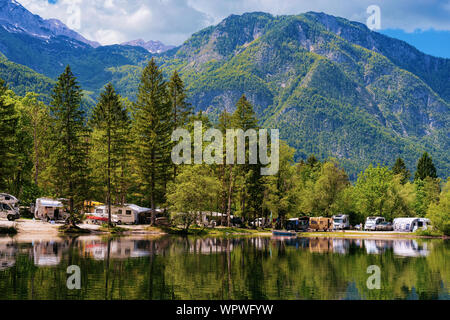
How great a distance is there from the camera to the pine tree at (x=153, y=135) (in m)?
65.9

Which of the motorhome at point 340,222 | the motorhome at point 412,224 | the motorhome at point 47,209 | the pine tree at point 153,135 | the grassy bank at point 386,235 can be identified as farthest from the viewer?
the motorhome at point 340,222

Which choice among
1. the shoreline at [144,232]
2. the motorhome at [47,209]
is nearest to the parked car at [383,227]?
the shoreline at [144,232]

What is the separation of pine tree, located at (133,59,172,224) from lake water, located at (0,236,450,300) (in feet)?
89.6

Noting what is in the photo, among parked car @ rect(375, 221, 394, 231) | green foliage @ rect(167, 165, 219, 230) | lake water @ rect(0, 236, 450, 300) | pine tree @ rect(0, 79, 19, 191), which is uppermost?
pine tree @ rect(0, 79, 19, 191)

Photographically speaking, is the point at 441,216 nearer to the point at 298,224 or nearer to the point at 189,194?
the point at 298,224

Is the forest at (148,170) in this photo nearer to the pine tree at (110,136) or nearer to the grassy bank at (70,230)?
the pine tree at (110,136)

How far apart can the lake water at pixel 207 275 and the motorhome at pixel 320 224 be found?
149 ft

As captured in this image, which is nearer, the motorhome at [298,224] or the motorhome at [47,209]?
the motorhome at [47,209]

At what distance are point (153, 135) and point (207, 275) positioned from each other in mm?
42154

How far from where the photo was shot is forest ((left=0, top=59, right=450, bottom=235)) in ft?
187

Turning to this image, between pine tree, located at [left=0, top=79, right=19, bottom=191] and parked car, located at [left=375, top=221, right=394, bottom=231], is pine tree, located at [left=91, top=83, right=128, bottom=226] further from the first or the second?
parked car, located at [left=375, top=221, right=394, bottom=231]

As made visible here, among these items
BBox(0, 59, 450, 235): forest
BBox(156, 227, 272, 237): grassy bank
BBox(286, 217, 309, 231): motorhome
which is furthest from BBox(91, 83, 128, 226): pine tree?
BBox(286, 217, 309, 231): motorhome

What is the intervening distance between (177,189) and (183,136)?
1339cm

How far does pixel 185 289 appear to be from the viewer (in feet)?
71.7
